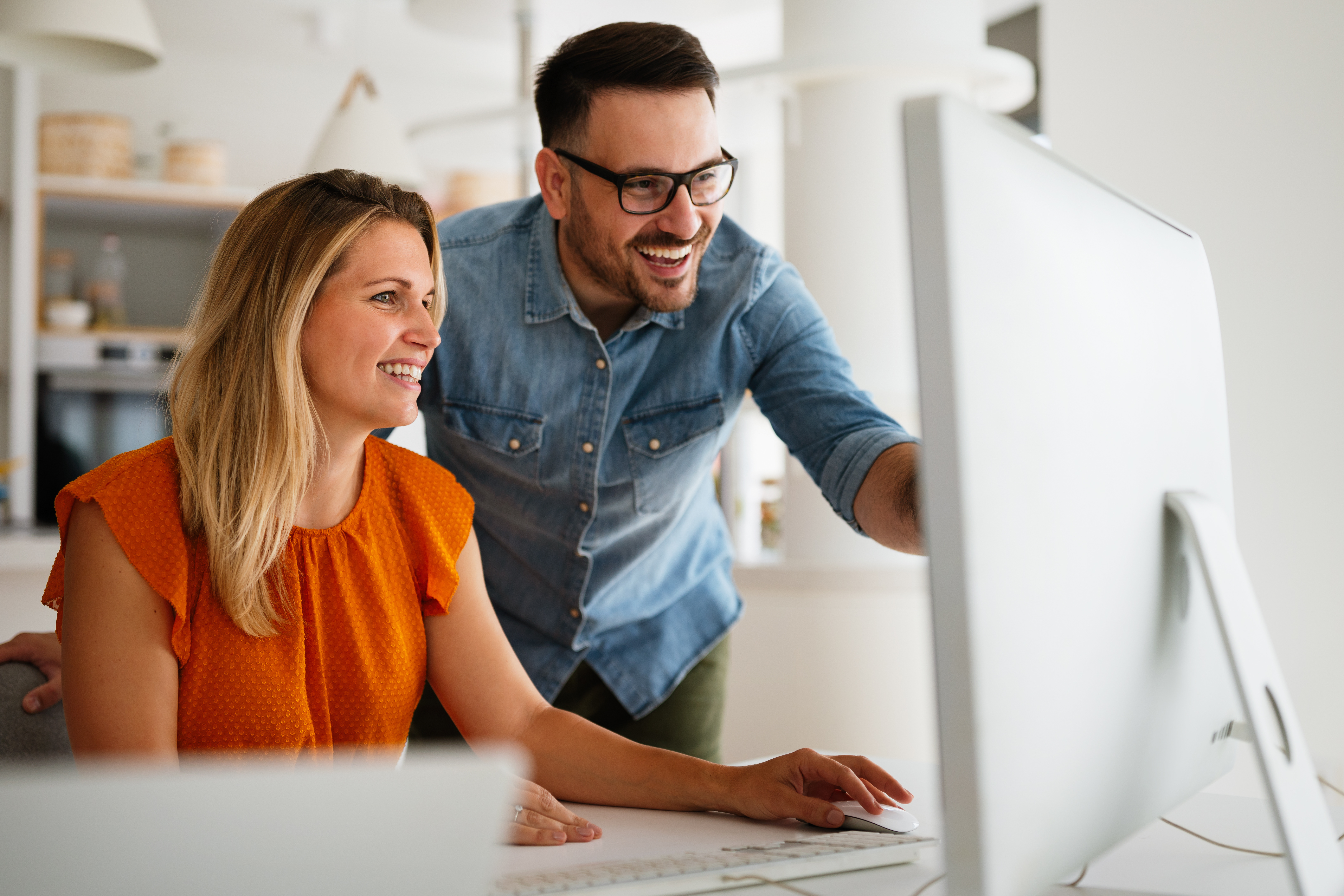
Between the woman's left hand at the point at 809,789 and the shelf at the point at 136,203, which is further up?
the shelf at the point at 136,203

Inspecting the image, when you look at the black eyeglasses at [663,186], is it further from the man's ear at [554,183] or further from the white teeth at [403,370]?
the white teeth at [403,370]

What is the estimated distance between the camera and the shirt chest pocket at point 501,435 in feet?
4.64

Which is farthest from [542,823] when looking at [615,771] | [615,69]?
[615,69]

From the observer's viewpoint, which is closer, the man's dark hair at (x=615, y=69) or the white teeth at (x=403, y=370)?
the white teeth at (x=403, y=370)

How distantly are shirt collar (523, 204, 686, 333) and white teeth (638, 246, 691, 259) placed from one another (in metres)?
0.09

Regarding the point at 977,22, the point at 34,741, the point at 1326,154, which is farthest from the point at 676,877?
the point at 977,22

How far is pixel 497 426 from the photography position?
1422 millimetres

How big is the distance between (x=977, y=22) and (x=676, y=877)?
228cm

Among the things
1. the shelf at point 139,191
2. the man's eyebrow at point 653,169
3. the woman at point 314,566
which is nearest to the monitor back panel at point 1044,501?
the woman at point 314,566

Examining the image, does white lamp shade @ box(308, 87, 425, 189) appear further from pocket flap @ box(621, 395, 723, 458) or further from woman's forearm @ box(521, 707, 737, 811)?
woman's forearm @ box(521, 707, 737, 811)

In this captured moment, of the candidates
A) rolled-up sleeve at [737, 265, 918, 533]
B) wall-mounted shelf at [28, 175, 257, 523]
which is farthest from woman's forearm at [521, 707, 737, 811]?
wall-mounted shelf at [28, 175, 257, 523]

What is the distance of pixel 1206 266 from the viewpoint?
82 centimetres

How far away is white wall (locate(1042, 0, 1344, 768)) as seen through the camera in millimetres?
1990

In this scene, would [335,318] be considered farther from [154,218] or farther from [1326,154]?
[154,218]
